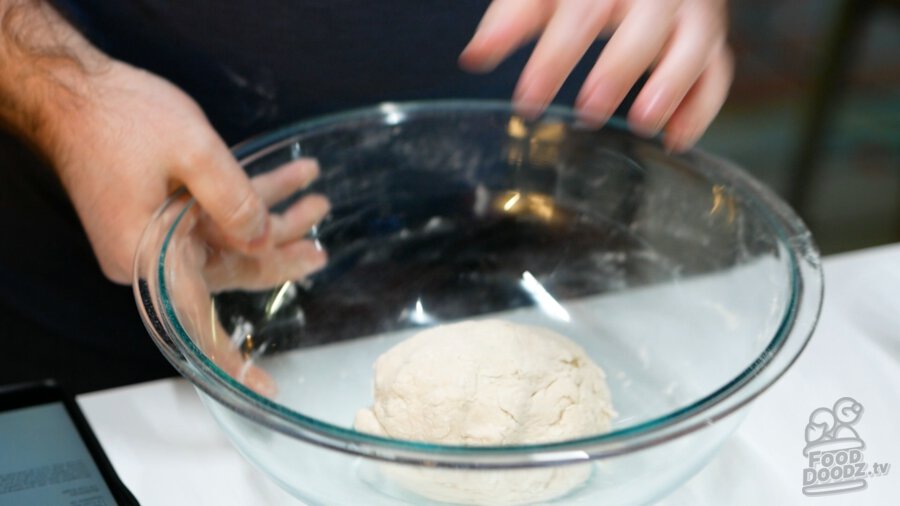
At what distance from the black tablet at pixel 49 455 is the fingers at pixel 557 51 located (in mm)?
369

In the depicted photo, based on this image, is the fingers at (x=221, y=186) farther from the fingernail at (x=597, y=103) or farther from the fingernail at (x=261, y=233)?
the fingernail at (x=597, y=103)

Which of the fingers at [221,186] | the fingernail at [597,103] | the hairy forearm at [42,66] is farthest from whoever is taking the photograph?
the hairy forearm at [42,66]

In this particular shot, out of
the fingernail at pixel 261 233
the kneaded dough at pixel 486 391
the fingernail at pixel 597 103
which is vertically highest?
the fingernail at pixel 597 103

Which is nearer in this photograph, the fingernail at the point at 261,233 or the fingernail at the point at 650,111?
the fingernail at the point at 650,111

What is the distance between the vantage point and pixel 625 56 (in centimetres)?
58

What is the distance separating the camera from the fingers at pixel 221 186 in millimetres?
687

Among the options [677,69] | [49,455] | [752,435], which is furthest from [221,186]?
[752,435]

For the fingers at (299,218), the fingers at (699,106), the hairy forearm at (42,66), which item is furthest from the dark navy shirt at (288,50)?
the fingers at (699,106)

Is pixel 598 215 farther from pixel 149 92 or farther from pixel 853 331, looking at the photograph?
pixel 149 92

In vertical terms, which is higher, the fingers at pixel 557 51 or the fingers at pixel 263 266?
the fingers at pixel 557 51

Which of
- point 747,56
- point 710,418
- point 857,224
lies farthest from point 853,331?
point 747,56

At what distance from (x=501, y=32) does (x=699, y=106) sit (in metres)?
0.16

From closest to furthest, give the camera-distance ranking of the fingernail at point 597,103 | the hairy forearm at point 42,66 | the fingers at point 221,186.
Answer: the fingernail at point 597,103 < the fingers at point 221,186 < the hairy forearm at point 42,66

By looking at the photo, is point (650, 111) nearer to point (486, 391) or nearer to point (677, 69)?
point (677, 69)
